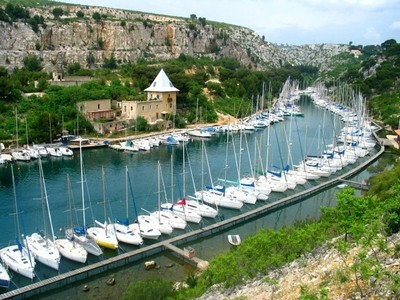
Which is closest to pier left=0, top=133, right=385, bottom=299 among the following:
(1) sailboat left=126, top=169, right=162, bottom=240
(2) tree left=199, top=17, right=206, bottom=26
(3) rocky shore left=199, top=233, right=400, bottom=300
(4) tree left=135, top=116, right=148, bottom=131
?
(1) sailboat left=126, top=169, right=162, bottom=240

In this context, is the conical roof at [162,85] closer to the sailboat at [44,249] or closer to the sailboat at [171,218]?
→ the sailboat at [171,218]

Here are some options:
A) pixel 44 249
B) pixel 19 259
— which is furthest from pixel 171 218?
pixel 19 259

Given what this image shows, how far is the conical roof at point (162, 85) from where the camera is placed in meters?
64.2

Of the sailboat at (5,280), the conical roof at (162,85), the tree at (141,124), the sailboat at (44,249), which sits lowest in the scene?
the sailboat at (5,280)

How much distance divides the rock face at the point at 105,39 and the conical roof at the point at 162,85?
26.3 metres

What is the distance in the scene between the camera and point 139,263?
23.3 meters

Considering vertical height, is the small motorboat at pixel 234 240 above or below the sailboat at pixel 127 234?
below

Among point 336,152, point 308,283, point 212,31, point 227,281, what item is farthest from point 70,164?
point 212,31

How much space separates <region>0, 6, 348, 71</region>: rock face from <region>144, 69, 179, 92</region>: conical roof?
86.2ft

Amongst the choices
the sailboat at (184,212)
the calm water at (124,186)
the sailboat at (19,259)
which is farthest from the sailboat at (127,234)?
the sailboat at (19,259)

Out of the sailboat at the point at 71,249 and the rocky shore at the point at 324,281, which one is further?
the sailboat at the point at 71,249

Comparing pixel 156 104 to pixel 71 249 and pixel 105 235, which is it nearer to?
pixel 105 235

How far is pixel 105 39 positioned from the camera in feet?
317

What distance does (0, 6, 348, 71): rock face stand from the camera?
83688mm
